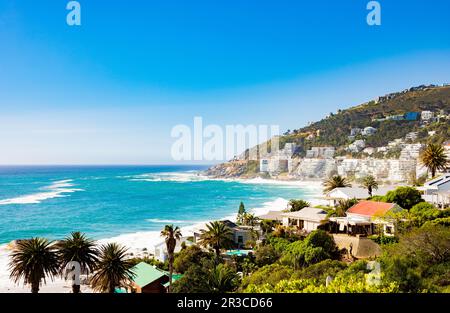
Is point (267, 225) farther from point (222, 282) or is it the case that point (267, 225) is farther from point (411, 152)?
point (411, 152)

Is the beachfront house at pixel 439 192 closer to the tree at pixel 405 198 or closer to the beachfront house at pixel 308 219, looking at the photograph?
the tree at pixel 405 198

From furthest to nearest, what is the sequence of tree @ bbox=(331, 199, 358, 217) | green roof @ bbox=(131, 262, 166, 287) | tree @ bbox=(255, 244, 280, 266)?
tree @ bbox=(331, 199, 358, 217), tree @ bbox=(255, 244, 280, 266), green roof @ bbox=(131, 262, 166, 287)

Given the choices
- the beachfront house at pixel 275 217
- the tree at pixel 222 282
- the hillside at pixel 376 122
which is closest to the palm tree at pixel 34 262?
the tree at pixel 222 282

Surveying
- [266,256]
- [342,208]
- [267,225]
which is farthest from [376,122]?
[266,256]

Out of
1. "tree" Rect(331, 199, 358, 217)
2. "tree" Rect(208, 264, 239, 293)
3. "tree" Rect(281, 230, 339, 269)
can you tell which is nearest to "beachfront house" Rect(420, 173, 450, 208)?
"tree" Rect(331, 199, 358, 217)

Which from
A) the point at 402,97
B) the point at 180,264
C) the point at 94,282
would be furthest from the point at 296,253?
the point at 402,97

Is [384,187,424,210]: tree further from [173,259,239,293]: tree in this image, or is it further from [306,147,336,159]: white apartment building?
[306,147,336,159]: white apartment building
